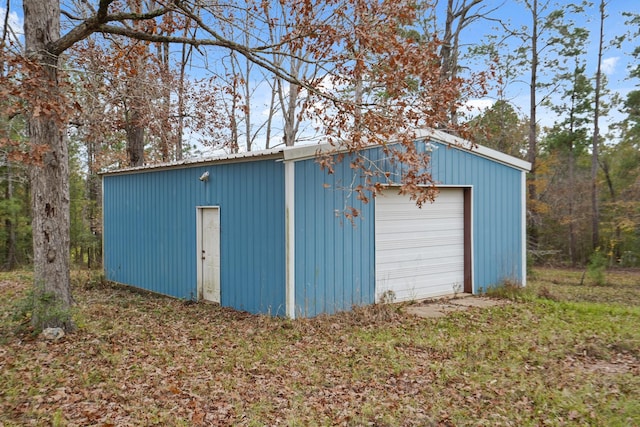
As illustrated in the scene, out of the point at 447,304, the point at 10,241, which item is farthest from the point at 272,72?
the point at 10,241

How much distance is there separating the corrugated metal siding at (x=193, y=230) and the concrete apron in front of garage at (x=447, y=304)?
244cm

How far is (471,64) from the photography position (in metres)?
18.6

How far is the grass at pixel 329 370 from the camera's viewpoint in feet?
12.5

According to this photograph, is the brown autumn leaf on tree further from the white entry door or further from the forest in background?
the forest in background

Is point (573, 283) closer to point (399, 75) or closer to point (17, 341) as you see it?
point (399, 75)

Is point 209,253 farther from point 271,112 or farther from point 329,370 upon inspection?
point 271,112

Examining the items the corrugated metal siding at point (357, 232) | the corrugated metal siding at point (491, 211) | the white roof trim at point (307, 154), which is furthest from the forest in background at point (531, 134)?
the corrugated metal siding at point (357, 232)

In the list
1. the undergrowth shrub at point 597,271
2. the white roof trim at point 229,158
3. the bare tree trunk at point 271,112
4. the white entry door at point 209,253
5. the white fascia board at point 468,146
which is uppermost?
the bare tree trunk at point 271,112

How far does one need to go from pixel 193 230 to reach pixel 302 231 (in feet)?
9.11

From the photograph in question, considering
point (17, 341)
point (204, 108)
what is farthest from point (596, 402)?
point (204, 108)

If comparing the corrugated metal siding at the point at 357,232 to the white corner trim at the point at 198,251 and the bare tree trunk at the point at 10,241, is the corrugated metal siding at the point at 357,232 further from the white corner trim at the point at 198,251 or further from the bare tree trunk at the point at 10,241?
the bare tree trunk at the point at 10,241

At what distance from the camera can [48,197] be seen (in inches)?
229

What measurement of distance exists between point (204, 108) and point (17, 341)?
808 centimetres

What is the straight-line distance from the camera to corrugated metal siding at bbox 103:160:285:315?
718cm
